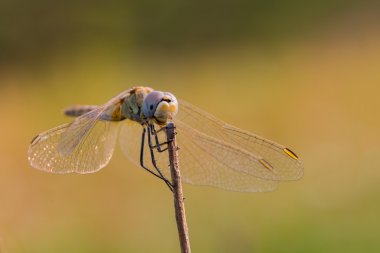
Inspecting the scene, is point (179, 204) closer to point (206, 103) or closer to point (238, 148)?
point (238, 148)

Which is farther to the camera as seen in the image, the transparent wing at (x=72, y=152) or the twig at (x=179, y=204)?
the transparent wing at (x=72, y=152)

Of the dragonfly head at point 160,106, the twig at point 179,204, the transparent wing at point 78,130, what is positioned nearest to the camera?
the twig at point 179,204

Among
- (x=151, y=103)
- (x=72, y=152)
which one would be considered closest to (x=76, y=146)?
(x=72, y=152)

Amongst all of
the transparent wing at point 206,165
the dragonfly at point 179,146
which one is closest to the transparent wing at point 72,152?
the dragonfly at point 179,146

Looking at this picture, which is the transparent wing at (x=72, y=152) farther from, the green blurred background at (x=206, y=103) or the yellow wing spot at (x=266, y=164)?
the yellow wing spot at (x=266, y=164)

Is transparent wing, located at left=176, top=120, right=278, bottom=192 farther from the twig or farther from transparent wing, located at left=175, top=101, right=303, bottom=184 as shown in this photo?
the twig

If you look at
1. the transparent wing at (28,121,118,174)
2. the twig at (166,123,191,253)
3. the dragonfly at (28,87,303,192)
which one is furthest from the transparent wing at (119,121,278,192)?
the twig at (166,123,191,253)

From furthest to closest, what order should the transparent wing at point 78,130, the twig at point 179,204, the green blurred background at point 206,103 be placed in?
the green blurred background at point 206,103 < the transparent wing at point 78,130 < the twig at point 179,204
